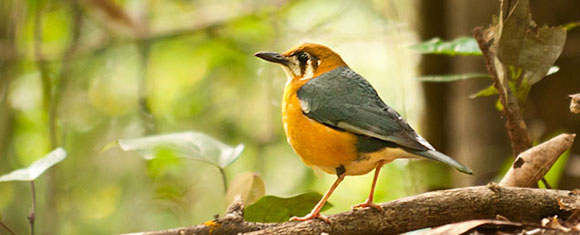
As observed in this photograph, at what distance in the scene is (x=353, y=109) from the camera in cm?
233

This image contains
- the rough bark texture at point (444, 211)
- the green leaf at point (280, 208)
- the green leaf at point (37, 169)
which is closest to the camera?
the rough bark texture at point (444, 211)

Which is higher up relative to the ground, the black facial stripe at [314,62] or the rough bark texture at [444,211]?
the black facial stripe at [314,62]

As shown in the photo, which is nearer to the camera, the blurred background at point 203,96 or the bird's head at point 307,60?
the bird's head at point 307,60

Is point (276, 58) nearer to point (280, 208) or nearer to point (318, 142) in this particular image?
point (318, 142)

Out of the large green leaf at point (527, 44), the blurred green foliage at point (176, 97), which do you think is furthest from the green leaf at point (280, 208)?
the blurred green foliage at point (176, 97)

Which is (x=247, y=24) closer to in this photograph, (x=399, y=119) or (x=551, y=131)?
(x=551, y=131)

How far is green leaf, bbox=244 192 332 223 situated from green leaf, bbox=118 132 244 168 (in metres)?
0.29

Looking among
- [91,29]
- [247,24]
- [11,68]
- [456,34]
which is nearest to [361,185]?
[247,24]

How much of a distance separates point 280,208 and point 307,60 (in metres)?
0.67

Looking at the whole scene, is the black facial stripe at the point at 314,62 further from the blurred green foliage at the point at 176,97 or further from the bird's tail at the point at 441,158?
the blurred green foliage at the point at 176,97

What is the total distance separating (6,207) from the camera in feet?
18.0

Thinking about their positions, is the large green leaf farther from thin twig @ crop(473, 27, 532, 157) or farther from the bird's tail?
the bird's tail

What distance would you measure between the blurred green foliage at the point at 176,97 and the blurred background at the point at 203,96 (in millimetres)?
19

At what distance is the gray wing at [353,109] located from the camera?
2.21 m
